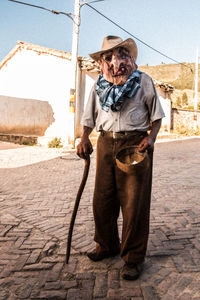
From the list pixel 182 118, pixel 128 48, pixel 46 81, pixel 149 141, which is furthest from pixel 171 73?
pixel 149 141

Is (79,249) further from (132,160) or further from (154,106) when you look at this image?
(154,106)

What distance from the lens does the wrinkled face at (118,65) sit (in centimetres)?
249

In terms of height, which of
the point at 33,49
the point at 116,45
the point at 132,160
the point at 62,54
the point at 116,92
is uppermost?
the point at 33,49

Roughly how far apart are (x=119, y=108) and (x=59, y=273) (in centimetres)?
159

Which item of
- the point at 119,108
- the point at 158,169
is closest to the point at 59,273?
the point at 119,108

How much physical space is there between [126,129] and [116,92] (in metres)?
0.34

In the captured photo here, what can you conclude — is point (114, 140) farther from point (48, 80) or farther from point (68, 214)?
point (48, 80)

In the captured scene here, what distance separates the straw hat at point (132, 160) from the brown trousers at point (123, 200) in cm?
10

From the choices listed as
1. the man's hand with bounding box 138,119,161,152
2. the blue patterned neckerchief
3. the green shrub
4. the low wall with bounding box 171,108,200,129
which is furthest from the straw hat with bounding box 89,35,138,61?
the low wall with bounding box 171,108,200,129

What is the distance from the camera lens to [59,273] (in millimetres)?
2574

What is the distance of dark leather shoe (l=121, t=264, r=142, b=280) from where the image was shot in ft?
8.11

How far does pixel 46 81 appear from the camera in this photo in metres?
14.2

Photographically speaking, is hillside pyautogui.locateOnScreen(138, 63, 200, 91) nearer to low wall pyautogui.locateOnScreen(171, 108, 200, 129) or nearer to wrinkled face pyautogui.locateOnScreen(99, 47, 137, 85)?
low wall pyautogui.locateOnScreen(171, 108, 200, 129)

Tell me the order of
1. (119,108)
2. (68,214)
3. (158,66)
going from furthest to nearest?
(158,66), (68,214), (119,108)
